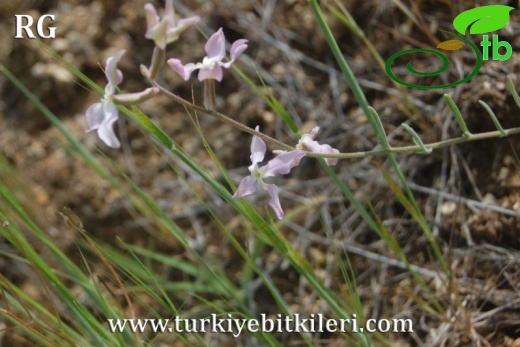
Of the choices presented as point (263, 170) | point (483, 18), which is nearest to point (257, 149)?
point (263, 170)

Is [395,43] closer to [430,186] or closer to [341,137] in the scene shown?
[341,137]

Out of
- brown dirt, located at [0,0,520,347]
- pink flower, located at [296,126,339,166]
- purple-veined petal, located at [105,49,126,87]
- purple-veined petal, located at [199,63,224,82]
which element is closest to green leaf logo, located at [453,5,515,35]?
brown dirt, located at [0,0,520,347]

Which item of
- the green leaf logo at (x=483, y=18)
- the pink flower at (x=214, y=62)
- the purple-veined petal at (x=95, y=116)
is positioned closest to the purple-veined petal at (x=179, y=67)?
the pink flower at (x=214, y=62)

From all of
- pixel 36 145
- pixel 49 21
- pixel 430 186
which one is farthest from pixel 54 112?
pixel 430 186

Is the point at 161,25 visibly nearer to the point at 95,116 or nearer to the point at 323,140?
the point at 95,116

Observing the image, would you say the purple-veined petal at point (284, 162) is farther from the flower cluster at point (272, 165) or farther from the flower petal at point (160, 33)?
the flower petal at point (160, 33)
